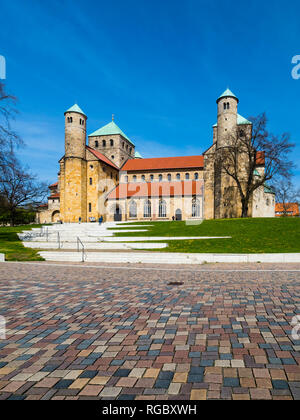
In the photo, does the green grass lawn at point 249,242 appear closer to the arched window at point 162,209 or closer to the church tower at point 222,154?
the church tower at point 222,154

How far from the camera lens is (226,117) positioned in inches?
1762

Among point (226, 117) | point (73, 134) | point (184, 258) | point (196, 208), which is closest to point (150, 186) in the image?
point (196, 208)

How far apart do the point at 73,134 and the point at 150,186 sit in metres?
18.6

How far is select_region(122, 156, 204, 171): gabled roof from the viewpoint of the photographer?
5728 centimetres

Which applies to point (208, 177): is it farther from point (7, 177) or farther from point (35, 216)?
point (35, 216)

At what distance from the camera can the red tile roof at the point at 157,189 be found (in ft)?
173

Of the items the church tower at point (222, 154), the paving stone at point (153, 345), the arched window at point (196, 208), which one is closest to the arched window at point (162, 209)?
the arched window at point (196, 208)

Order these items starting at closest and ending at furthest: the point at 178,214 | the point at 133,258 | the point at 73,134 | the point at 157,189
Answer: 1. the point at 133,258
2. the point at 73,134
3. the point at 178,214
4. the point at 157,189

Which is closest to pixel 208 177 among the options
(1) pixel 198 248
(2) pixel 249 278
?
(1) pixel 198 248

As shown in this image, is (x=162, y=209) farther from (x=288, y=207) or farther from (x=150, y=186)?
(x=288, y=207)

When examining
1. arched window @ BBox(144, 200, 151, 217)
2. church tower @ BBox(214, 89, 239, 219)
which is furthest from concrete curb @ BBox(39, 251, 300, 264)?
arched window @ BBox(144, 200, 151, 217)

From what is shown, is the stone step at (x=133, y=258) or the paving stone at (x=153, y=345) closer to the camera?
the paving stone at (x=153, y=345)

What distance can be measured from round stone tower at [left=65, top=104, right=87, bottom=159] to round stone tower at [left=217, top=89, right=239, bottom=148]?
25.9 metres

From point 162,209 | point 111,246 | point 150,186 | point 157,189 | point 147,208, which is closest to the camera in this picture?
point 111,246
